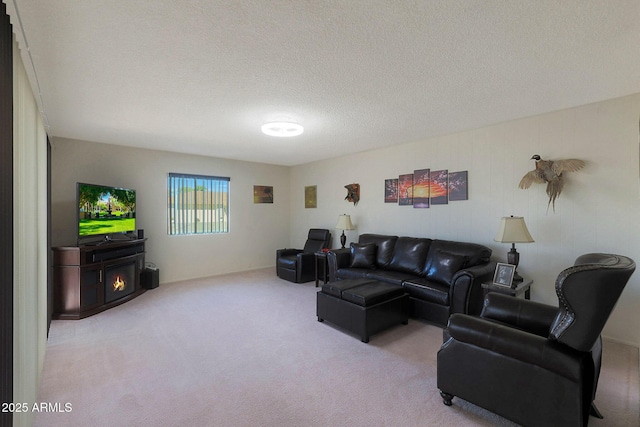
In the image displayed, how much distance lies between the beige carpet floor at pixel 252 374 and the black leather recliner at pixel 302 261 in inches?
63.9

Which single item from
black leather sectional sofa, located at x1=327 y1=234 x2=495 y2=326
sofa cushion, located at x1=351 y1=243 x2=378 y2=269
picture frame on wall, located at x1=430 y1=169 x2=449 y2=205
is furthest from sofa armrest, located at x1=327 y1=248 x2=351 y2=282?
picture frame on wall, located at x1=430 y1=169 x2=449 y2=205

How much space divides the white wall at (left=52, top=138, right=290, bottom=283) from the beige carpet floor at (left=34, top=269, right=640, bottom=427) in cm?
171

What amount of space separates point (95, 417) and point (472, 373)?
8.09 feet

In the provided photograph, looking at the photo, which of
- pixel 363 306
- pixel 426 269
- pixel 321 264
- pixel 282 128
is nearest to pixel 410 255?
pixel 426 269

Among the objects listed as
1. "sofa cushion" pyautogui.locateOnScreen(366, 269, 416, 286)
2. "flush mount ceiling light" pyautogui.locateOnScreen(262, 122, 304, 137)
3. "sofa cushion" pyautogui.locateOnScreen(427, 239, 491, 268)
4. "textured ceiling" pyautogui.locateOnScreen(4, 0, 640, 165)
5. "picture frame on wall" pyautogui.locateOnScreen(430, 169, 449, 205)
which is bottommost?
"sofa cushion" pyautogui.locateOnScreen(366, 269, 416, 286)

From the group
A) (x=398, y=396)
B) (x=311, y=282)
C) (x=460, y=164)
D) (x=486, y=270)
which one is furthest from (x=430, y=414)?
(x=311, y=282)

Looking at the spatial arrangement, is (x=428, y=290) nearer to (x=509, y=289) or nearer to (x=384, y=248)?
(x=509, y=289)

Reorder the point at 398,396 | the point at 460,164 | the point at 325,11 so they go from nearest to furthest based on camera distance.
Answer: the point at 325,11
the point at 398,396
the point at 460,164

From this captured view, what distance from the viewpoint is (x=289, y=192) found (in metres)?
7.20

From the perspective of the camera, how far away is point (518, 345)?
169 centimetres

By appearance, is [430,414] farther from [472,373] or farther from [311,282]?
[311,282]

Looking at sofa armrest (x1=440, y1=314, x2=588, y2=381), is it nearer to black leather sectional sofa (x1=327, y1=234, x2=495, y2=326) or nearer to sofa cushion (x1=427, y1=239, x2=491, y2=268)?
black leather sectional sofa (x1=327, y1=234, x2=495, y2=326)

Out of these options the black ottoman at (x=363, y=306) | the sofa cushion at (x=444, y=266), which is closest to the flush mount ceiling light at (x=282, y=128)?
the black ottoman at (x=363, y=306)

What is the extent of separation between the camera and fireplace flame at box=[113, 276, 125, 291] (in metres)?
4.07
